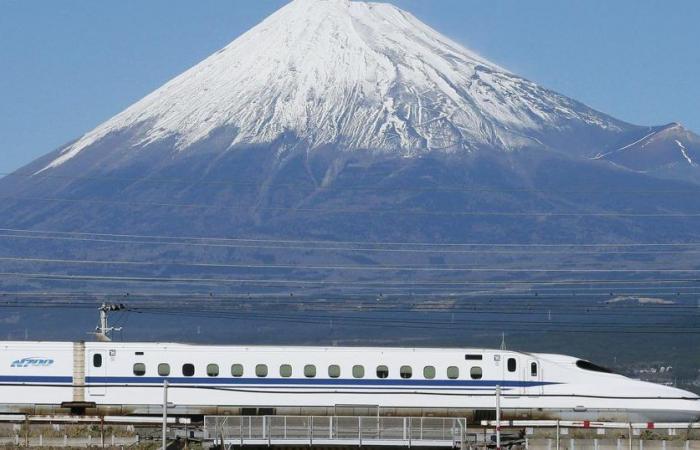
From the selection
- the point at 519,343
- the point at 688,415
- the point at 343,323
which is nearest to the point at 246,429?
the point at 688,415

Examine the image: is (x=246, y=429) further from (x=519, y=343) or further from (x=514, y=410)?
(x=519, y=343)

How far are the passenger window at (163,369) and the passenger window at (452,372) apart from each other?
12.2 meters

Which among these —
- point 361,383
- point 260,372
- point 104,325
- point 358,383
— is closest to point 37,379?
point 104,325

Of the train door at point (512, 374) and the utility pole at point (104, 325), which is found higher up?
the utility pole at point (104, 325)

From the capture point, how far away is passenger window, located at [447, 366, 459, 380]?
76938 millimetres

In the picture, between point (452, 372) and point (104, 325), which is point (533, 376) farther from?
point (104, 325)

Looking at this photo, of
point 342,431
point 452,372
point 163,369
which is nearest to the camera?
point 342,431

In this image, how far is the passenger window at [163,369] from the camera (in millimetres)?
76500

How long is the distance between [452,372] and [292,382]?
695 cm

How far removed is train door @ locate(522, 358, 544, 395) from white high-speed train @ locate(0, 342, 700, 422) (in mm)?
43

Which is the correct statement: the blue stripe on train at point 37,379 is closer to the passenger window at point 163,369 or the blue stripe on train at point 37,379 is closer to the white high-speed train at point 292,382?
the white high-speed train at point 292,382

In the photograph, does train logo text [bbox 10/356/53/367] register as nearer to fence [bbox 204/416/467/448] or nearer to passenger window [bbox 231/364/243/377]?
passenger window [bbox 231/364/243/377]

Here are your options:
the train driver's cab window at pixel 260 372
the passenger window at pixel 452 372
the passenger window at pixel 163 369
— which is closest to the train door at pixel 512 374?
the passenger window at pixel 452 372

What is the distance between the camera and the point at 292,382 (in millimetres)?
76812
